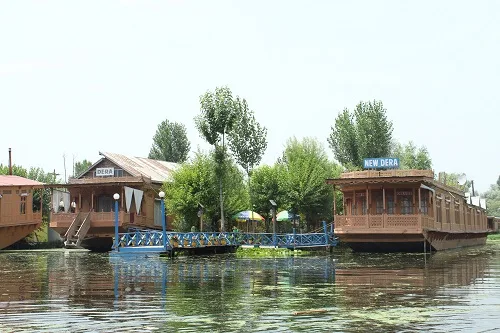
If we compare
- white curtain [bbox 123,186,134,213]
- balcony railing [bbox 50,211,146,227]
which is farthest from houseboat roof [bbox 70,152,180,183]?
balcony railing [bbox 50,211,146,227]

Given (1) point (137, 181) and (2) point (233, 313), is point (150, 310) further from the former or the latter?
(1) point (137, 181)

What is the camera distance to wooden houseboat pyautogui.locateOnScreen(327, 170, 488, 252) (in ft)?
140

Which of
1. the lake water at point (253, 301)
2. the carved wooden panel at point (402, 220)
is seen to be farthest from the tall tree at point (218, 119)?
the lake water at point (253, 301)

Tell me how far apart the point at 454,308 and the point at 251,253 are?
28.6m

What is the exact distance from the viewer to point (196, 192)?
53094mm

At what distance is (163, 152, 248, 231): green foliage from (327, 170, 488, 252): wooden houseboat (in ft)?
32.0

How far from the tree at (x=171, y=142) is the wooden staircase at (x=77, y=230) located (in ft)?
118

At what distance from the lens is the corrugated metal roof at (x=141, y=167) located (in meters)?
58.6

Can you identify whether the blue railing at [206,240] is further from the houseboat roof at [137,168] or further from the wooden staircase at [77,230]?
the houseboat roof at [137,168]

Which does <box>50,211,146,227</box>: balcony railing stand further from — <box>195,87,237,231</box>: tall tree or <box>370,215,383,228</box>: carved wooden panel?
<box>370,215,383,228</box>: carved wooden panel

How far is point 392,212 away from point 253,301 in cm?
3117

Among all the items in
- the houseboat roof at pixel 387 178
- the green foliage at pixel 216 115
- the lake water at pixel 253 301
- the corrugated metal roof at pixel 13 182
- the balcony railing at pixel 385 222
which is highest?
the green foliage at pixel 216 115

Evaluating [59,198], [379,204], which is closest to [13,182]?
[59,198]

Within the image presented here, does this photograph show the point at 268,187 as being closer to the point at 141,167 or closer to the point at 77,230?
the point at 141,167
